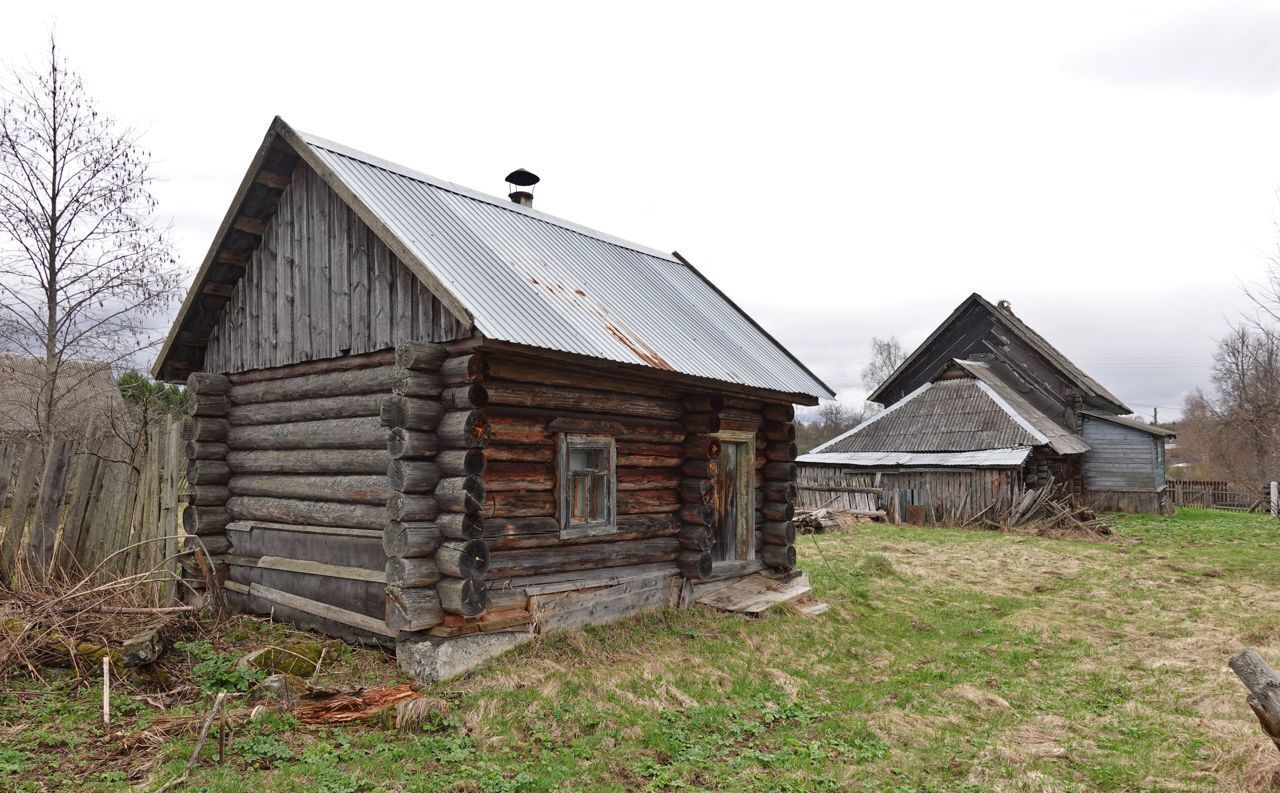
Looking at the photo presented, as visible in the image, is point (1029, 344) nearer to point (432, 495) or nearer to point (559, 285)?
point (559, 285)

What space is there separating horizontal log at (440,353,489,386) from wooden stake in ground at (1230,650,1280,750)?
668 cm

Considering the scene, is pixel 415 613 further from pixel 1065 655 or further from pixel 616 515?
pixel 1065 655

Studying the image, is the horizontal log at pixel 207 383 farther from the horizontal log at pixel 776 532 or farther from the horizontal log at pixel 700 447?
the horizontal log at pixel 776 532

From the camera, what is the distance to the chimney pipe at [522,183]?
13.8 metres

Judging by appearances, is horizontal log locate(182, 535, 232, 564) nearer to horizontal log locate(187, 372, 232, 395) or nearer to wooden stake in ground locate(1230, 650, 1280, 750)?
horizontal log locate(187, 372, 232, 395)

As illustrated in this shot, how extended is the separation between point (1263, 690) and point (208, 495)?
1148 centimetres

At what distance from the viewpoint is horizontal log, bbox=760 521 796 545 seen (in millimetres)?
13344

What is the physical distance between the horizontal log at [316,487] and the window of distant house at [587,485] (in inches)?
78.7

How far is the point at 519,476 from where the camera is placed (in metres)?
9.17

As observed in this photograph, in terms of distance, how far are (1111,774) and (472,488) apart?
19.9ft

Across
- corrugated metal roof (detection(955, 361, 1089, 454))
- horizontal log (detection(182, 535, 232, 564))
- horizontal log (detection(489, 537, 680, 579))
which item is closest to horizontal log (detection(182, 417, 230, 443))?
horizontal log (detection(182, 535, 232, 564))

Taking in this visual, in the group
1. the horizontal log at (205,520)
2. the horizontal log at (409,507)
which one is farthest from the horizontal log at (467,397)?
the horizontal log at (205,520)

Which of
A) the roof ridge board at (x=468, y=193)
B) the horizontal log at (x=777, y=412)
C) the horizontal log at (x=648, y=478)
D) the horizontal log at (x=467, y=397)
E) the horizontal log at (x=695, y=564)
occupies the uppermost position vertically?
the roof ridge board at (x=468, y=193)

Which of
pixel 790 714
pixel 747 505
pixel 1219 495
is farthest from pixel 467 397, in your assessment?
pixel 1219 495
